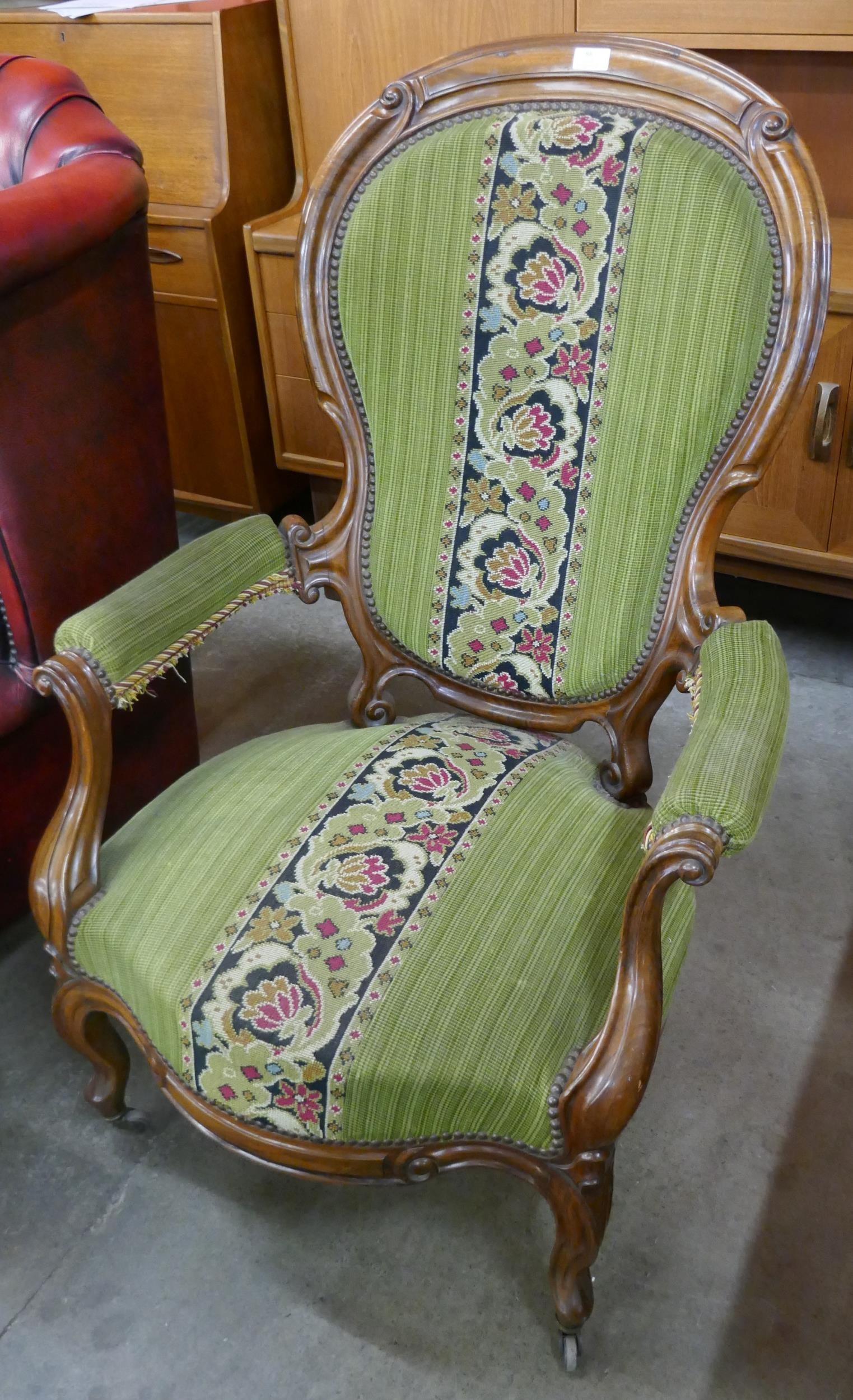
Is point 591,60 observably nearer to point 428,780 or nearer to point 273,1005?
point 428,780

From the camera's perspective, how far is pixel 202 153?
89.4 inches

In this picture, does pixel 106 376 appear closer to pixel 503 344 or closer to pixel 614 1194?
pixel 503 344

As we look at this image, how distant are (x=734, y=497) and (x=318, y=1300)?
904 mm

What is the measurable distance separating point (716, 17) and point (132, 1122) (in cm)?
175

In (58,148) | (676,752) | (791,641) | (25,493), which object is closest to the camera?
(25,493)

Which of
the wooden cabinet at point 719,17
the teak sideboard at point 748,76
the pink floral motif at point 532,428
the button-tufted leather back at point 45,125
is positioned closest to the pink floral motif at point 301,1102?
the pink floral motif at point 532,428

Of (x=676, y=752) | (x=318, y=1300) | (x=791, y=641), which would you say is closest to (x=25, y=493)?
(x=318, y=1300)

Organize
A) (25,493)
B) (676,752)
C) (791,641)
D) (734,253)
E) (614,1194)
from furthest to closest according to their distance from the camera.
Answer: (791,641), (676,752), (25,493), (614,1194), (734,253)

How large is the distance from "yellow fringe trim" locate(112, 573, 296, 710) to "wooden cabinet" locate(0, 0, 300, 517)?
1244 mm

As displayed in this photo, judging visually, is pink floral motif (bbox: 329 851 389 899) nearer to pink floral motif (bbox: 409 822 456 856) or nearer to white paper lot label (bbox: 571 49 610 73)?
pink floral motif (bbox: 409 822 456 856)

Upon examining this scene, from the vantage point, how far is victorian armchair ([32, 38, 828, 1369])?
3.23 feet

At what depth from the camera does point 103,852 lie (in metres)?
1.18

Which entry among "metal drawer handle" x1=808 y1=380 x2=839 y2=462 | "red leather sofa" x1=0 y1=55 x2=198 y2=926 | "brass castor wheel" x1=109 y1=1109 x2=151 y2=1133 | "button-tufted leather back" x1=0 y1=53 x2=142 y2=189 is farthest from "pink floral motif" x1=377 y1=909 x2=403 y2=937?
"metal drawer handle" x1=808 y1=380 x2=839 y2=462

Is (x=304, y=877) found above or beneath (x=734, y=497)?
beneath
